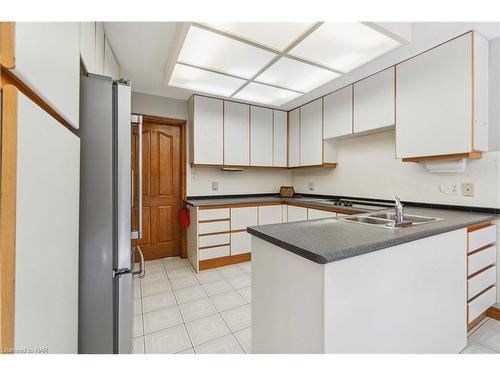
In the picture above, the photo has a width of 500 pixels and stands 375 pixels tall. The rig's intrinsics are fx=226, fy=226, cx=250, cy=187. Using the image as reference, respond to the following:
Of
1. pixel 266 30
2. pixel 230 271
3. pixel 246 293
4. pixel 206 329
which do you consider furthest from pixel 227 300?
pixel 266 30

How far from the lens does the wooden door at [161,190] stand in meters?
3.30

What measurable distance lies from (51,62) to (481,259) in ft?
8.85

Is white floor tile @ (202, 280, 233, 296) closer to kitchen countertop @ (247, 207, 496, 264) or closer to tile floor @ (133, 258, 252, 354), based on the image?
tile floor @ (133, 258, 252, 354)

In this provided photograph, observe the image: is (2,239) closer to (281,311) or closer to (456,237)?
(281,311)

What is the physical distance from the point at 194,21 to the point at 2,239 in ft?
5.21

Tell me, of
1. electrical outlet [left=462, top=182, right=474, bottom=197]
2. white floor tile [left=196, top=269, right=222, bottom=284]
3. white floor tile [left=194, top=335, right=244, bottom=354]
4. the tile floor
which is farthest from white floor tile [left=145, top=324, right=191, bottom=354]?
electrical outlet [left=462, top=182, right=474, bottom=197]

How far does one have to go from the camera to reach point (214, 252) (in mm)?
2990

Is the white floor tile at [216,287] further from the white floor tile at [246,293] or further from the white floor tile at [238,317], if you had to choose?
the white floor tile at [238,317]

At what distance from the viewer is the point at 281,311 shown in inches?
43.3

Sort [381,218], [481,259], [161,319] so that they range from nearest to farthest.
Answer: [481,259] < [381,218] < [161,319]

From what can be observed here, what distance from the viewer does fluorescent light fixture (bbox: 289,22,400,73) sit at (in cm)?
159

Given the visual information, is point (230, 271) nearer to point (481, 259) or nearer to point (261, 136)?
point (261, 136)

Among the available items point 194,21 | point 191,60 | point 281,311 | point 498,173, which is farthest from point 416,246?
point 191,60

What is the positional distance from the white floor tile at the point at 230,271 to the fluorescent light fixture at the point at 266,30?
2.47 meters
